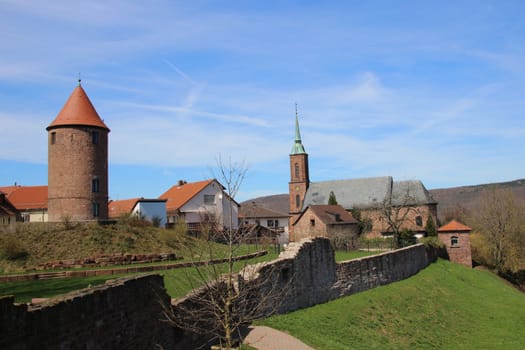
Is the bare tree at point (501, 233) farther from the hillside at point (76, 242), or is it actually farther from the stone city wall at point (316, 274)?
the hillside at point (76, 242)

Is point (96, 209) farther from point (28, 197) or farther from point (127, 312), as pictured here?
point (127, 312)

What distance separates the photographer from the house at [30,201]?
144ft

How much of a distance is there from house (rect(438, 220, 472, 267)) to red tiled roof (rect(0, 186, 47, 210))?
35528 millimetres

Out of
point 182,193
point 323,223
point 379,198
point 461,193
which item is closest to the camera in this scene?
point 323,223

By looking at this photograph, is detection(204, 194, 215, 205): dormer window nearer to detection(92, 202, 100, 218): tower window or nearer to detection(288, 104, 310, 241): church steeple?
detection(92, 202, 100, 218): tower window

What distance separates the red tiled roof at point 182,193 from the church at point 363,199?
1163 centimetres

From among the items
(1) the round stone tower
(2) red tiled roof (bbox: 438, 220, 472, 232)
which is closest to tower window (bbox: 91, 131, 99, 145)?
(1) the round stone tower

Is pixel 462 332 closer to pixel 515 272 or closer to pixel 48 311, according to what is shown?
pixel 48 311

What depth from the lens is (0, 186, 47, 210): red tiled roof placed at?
46000 mm

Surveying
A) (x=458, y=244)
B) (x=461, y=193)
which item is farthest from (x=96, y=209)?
(x=461, y=193)

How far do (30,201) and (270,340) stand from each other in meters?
41.8

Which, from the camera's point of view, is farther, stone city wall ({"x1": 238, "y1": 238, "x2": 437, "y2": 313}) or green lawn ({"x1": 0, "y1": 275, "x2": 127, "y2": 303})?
stone city wall ({"x1": 238, "y1": 238, "x2": 437, "y2": 313})

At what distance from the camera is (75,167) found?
31.8 metres

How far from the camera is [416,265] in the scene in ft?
102
